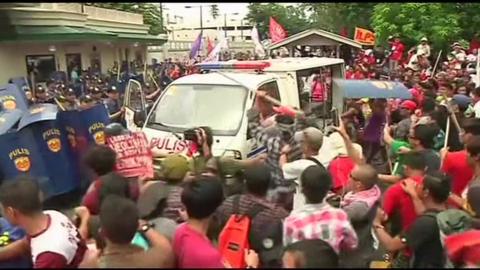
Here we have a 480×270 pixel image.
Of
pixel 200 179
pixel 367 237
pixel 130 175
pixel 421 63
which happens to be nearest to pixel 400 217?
pixel 367 237

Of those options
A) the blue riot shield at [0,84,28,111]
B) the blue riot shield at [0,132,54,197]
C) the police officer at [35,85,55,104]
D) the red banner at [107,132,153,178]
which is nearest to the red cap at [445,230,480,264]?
the red banner at [107,132,153,178]

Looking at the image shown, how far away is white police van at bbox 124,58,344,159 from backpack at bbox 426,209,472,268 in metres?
3.96

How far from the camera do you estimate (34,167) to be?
345 inches

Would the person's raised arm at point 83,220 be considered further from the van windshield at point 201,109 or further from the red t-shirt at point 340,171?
the van windshield at point 201,109

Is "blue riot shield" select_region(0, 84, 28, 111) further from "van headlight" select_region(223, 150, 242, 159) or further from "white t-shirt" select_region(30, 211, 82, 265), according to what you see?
"white t-shirt" select_region(30, 211, 82, 265)

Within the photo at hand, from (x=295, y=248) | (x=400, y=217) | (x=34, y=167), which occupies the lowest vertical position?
(x=34, y=167)

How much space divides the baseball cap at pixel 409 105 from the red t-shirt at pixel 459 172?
4133 mm

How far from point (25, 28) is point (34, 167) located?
15.6 meters

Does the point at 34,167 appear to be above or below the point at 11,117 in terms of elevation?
below

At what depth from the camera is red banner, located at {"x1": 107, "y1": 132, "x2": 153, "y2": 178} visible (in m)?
5.91

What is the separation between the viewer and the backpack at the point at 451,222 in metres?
4.01

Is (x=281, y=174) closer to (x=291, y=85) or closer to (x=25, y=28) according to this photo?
(x=291, y=85)

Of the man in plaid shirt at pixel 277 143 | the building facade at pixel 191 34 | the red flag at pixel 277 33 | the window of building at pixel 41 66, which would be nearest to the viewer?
the man in plaid shirt at pixel 277 143

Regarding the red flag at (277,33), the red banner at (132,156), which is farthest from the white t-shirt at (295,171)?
the red flag at (277,33)
